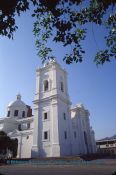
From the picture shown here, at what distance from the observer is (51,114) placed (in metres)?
34.3

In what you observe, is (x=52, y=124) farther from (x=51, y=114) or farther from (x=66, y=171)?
(x=66, y=171)

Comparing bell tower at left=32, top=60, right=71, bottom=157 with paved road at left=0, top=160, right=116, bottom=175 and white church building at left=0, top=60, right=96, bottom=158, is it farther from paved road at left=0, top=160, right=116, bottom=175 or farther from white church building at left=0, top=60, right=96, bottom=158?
paved road at left=0, top=160, right=116, bottom=175

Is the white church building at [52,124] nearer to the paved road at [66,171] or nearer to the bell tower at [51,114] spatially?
the bell tower at [51,114]

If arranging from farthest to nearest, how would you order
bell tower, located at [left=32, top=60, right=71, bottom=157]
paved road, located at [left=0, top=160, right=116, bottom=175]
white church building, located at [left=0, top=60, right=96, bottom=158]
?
1. white church building, located at [left=0, top=60, right=96, bottom=158]
2. bell tower, located at [left=32, top=60, right=71, bottom=157]
3. paved road, located at [left=0, top=160, right=116, bottom=175]

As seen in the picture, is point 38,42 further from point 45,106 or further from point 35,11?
point 45,106

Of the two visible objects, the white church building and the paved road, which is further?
the white church building

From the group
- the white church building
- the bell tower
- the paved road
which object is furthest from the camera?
the white church building

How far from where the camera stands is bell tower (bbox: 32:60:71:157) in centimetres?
3190

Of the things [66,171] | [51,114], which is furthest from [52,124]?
[66,171]

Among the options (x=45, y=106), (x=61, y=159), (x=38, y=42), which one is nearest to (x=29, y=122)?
(x=45, y=106)

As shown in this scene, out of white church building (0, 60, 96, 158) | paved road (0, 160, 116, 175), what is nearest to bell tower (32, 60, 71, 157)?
white church building (0, 60, 96, 158)

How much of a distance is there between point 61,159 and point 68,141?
7.92 metres

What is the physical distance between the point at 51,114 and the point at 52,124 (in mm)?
2088

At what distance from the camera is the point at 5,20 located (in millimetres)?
6270
